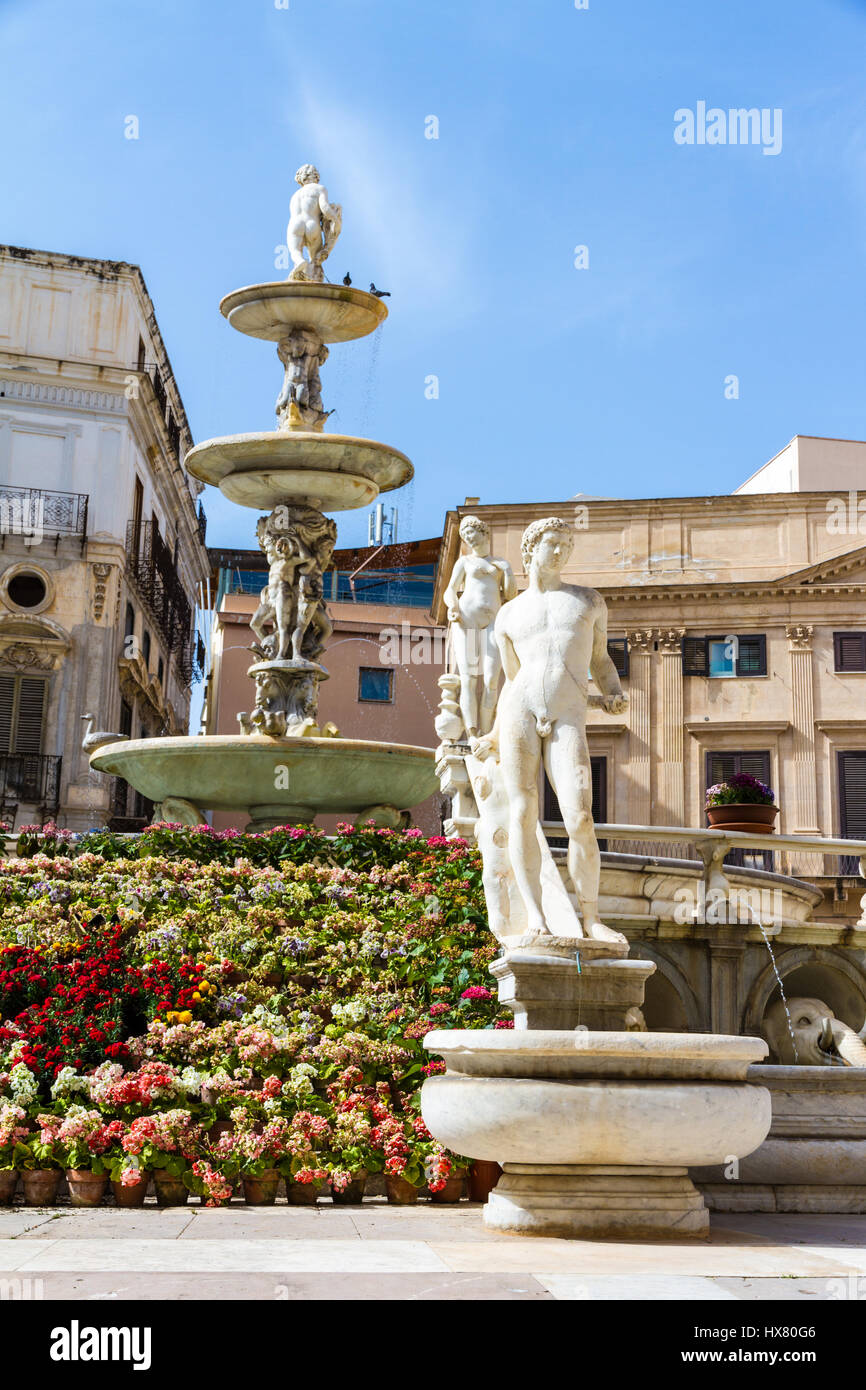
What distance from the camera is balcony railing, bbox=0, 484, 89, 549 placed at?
31.5m

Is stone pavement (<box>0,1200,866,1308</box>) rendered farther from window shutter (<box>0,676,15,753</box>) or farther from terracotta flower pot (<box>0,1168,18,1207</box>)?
window shutter (<box>0,676,15,753</box>)

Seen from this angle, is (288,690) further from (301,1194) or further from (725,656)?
(725,656)

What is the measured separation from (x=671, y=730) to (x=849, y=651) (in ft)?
16.3

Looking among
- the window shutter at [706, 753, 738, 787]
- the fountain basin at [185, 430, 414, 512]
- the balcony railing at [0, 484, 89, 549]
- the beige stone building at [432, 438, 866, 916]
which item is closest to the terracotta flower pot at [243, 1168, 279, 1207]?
the fountain basin at [185, 430, 414, 512]

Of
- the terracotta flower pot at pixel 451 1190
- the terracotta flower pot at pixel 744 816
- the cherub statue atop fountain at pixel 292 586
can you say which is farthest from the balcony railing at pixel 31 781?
the terracotta flower pot at pixel 451 1190

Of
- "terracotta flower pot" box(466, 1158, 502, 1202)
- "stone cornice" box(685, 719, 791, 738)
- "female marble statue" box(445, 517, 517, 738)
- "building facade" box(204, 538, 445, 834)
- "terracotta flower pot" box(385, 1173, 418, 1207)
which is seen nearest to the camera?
"terracotta flower pot" box(385, 1173, 418, 1207)

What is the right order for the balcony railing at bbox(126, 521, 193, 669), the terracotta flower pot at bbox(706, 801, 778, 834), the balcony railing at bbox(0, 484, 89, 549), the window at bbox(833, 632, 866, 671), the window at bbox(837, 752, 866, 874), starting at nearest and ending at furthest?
the terracotta flower pot at bbox(706, 801, 778, 834)
the balcony railing at bbox(0, 484, 89, 549)
the balcony railing at bbox(126, 521, 193, 669)
the window at bbox(837, 752, 866, 874)
the window at bbox(833, 632, 866, 671)

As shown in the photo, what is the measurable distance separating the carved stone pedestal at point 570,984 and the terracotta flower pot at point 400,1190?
1.08m

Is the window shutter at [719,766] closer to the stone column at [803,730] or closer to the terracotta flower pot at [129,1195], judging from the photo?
the stone column at [803,730]

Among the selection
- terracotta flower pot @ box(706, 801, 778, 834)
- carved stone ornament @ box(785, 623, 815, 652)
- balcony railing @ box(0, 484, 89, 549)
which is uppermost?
balcony railing @ box(0, 484, 89, 549)

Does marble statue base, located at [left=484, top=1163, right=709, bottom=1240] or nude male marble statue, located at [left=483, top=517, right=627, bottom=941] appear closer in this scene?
marble statue base, located at [left=484, top=1163, right=709, bottom=1240]

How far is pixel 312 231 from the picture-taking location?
1594 cm

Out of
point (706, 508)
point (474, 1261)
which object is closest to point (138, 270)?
point (706, 508)

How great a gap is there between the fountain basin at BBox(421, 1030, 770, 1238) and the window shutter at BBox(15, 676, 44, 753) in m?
25.0
